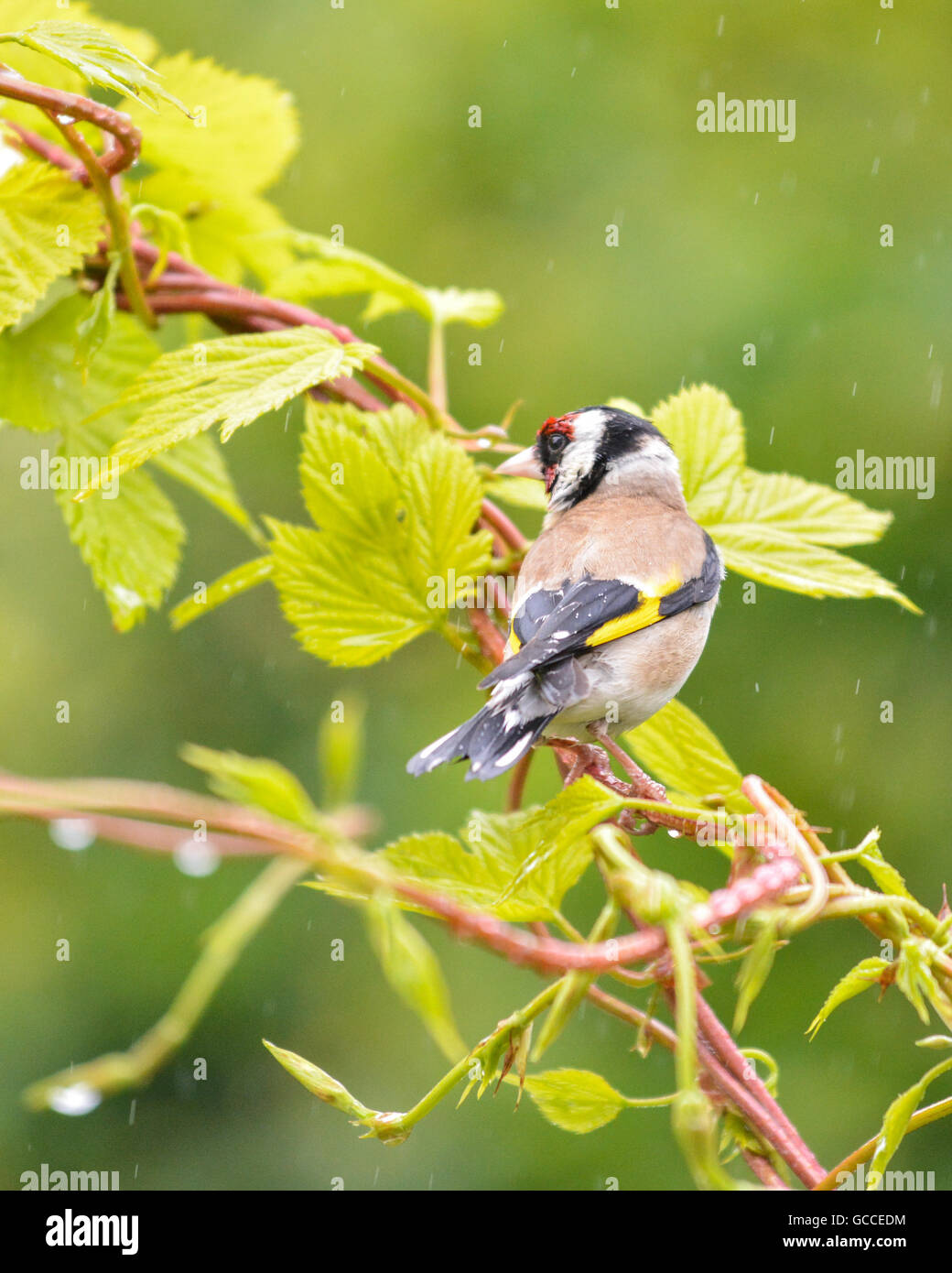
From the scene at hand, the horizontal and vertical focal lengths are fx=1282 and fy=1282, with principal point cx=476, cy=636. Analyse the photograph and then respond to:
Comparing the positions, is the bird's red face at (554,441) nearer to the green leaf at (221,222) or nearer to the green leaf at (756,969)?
the green leaf at (221,222)

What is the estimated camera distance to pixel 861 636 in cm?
483

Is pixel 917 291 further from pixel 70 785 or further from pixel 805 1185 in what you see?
pixel 70 785

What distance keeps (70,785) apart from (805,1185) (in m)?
0.77

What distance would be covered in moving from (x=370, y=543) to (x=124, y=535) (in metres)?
0.30

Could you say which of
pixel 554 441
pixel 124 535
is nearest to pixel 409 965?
pixel 124 535

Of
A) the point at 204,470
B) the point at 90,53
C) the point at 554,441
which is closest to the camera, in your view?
the point at 90,53

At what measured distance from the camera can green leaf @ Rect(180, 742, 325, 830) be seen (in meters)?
0.56

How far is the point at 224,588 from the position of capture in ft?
4.86

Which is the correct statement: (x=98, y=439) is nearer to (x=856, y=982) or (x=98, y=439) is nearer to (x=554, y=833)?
(x=554, y=833)

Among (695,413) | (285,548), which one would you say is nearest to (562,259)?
(695,413)

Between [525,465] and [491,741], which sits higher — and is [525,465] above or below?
above

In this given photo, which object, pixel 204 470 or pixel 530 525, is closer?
pixel 204 470

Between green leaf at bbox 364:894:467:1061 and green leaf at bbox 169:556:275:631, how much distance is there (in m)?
0.90

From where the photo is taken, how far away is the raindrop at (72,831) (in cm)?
63
